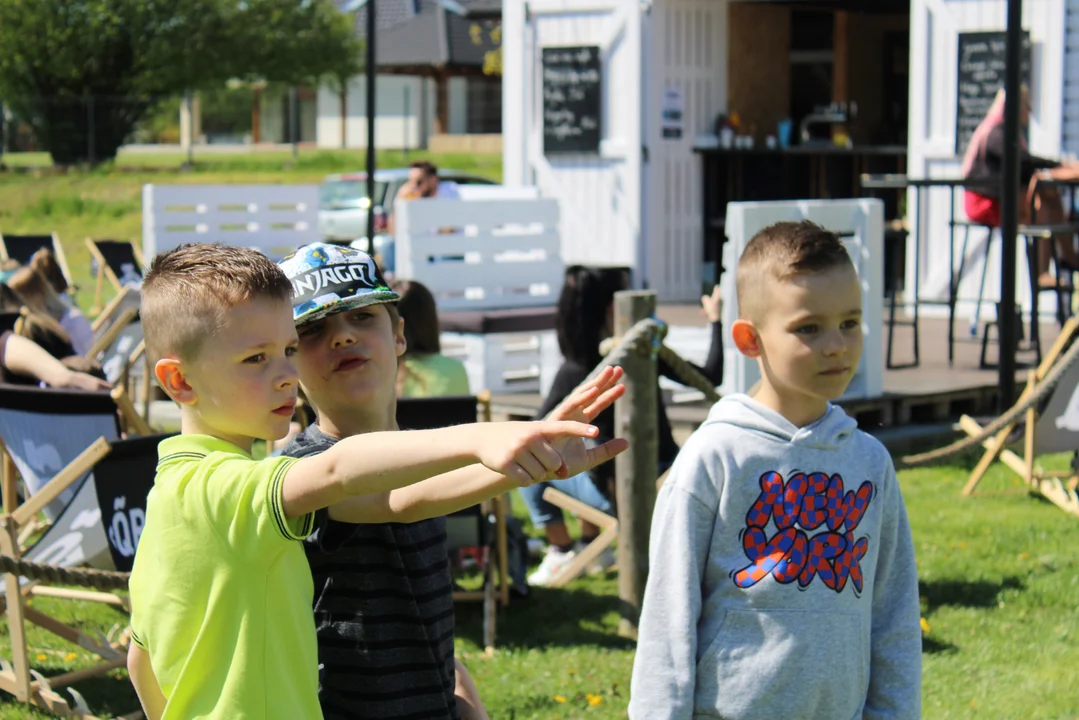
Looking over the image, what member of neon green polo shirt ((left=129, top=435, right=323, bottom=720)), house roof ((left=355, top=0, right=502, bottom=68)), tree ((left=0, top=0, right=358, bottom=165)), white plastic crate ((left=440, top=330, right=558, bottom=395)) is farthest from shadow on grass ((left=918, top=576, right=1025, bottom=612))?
house roof ((left=355, top=0, right=502, bottom=68))

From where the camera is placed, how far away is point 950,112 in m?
12.0

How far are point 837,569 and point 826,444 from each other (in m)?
0.23

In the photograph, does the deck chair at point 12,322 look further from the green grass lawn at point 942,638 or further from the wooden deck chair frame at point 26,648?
the wooden deck chair frame at point 26,648

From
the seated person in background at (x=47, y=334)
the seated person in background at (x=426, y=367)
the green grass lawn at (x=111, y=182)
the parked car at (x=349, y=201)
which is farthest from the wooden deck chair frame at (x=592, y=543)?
the green grass lawn at (x=111, y=182)

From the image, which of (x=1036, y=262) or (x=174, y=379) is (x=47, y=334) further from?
(x=1036, y=262)

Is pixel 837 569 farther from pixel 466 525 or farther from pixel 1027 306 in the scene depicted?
pixel 1027 306

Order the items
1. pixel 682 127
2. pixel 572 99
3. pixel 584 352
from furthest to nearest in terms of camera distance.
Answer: pixel 682 127 < pixel 572 99 < pixel 584 352

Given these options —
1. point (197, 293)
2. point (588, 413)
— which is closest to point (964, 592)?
point (588, 413)

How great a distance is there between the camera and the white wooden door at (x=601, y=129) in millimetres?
13367

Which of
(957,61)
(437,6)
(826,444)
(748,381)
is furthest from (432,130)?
(826,444)

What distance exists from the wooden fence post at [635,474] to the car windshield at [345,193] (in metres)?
16.5

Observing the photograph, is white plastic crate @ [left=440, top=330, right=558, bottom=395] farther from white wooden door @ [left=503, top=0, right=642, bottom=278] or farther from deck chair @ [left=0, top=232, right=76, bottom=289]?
deck chair @ [left=0, top=232, right=76, bottom=289]

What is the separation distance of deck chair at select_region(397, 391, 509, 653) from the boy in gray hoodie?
2428 mm

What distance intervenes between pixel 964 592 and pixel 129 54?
35666 mm
